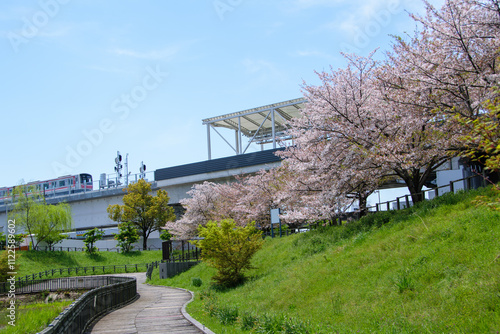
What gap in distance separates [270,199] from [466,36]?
23.0m

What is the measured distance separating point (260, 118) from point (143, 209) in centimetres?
2105

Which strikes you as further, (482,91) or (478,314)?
(482,91)

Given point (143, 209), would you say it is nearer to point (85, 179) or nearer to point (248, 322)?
point (85, 179)

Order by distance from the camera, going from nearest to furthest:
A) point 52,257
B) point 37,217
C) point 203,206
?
1. point 52,257
2. point 203,206
3. point 37,217

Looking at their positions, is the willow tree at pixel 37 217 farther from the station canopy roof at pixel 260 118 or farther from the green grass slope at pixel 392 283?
the green grass slope at pixel 392 283

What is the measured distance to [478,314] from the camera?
766 centimetres

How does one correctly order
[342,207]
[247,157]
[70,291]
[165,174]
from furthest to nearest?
1. [165,174]
2. [247,157]
3. [70,291]
4. [342,207]

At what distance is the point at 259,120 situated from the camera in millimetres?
51500

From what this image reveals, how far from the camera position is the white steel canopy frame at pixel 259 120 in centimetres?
4584

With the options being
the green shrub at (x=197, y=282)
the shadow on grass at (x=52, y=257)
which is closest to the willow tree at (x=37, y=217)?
the shadow on grass at (x=52, y=257)

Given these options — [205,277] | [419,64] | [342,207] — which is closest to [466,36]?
[419,64]

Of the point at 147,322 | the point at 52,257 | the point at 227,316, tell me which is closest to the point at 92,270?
the point at 52,257

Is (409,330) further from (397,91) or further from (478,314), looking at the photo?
(397,91)

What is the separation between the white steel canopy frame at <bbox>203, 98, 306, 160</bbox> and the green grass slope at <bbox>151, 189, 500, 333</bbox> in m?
27.0
